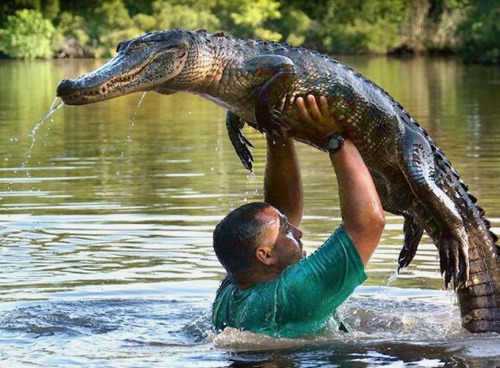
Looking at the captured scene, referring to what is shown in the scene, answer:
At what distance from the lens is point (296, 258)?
6.62m

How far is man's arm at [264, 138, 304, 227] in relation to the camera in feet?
23.5

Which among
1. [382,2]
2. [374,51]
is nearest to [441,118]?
[374,51]

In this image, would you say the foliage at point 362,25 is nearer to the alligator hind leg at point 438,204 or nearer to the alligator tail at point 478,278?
the alligator tail at point 478,278

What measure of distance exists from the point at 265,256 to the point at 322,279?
1.19 feet

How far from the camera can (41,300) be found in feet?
29.2

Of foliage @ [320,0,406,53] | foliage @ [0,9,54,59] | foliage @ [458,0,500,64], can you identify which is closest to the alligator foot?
foliage @ [458,0,500,64]

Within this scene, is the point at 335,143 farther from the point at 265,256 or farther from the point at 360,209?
the point at 265,256

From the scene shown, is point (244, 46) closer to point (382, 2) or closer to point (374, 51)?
point (374, 51)

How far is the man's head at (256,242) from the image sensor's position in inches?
256

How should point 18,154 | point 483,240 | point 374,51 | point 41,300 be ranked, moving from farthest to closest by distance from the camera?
point 374,51 → point 18,154 → point 41,300 → point 483,240

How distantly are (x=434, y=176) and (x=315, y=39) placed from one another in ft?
232

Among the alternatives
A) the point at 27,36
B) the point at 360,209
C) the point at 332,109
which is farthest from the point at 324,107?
the point at 27,36

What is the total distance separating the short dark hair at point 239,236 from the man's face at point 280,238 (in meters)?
0.03

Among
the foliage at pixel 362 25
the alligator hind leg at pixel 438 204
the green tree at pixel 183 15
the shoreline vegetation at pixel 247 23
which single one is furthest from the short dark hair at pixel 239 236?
the foliage at pixel 362 25
